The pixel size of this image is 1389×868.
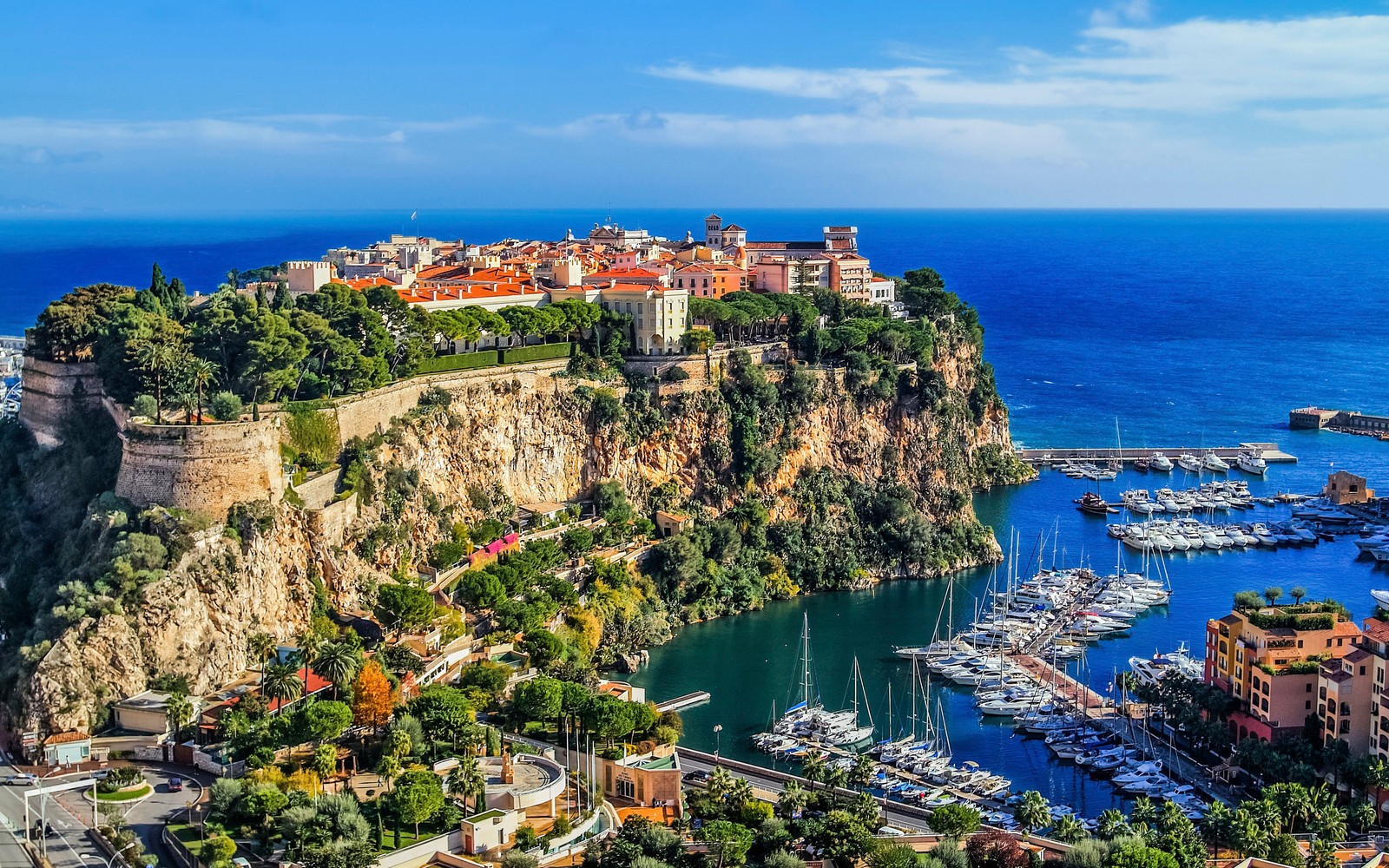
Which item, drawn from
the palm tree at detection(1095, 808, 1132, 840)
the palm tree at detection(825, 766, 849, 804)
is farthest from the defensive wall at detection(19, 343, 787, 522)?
the palm tree at detection(1095, 808, 1132, 840)

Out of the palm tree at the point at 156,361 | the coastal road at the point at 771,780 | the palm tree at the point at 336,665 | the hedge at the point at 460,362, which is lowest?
the coastal road at the point at 771,780

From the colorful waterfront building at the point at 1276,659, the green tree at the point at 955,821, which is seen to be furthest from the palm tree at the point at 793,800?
the colorful waterfront building at the point at 1276,659

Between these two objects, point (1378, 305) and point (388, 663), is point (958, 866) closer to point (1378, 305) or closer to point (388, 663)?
point (388, 663)

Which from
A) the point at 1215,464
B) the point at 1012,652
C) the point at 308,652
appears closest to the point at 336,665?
the point at 308,652

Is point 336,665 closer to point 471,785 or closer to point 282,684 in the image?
point 282,684

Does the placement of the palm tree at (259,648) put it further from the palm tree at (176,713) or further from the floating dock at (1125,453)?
Result: the floating dock at (1125,453)
